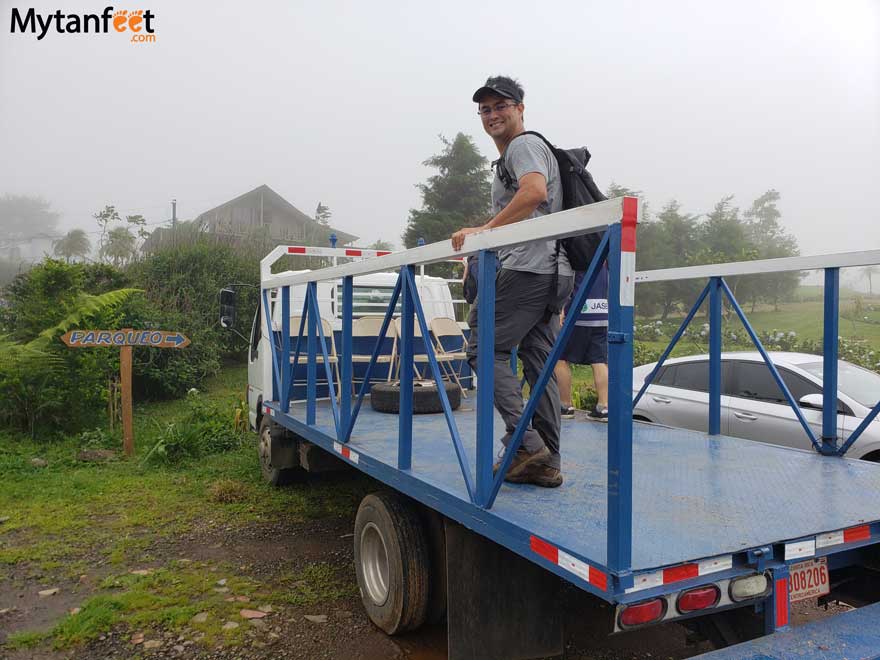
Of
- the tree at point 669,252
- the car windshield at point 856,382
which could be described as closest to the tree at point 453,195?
the tree at point 669,252

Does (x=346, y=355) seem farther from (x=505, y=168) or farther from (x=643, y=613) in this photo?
(x=643, y=613)

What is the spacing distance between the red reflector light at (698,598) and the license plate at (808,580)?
35cm

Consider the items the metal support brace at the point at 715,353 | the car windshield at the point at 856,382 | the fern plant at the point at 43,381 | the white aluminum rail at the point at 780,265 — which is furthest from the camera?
the fern plant at the point at 43,381

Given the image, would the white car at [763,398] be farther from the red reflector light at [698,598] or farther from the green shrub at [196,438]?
the green shrub at [196,438]

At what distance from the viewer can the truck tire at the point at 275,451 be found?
225 inches

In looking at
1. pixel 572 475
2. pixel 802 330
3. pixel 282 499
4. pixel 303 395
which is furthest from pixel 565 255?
pixel 802 330

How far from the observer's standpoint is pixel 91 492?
640cm

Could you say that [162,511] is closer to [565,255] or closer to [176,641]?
[176,641]

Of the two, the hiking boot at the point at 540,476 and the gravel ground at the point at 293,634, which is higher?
the hiking boot at the point at 540,476

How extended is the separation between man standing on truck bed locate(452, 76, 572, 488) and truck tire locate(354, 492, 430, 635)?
2.16 ft

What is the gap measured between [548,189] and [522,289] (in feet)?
1.48

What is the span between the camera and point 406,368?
3.13 meters

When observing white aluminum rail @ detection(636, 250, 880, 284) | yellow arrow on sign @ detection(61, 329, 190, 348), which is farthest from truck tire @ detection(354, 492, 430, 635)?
yellow arrow on sign @ detection(61, 329, 190, 348)

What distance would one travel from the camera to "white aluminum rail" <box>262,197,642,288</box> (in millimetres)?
1978
